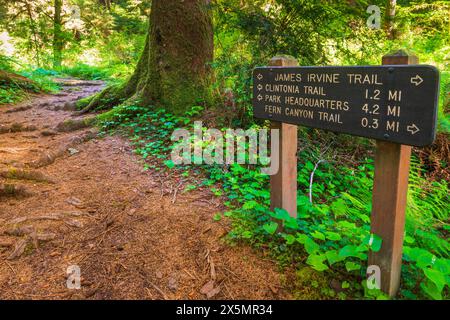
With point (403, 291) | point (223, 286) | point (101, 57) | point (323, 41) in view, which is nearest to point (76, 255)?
point (223, 286)

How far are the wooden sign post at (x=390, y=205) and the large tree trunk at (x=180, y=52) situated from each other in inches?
166

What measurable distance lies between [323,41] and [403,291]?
12.4 ft

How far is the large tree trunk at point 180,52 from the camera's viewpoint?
6.02 meters

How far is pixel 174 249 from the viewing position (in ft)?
9.70

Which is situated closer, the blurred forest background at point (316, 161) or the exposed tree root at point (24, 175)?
the blurred forest background at point (316, 161)

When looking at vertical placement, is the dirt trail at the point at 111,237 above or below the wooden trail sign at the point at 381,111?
below

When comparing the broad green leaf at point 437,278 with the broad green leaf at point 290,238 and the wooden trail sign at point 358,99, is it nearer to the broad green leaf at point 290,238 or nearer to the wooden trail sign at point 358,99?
the wooden trail sign at point 358,99

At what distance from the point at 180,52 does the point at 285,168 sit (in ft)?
13.4

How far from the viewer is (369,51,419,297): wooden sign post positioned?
206cm

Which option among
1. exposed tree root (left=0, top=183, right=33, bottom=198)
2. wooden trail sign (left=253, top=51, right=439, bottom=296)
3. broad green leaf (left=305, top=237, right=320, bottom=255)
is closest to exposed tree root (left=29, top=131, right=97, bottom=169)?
exposed tree root (left=0, top=183, right=33, bottom=198)

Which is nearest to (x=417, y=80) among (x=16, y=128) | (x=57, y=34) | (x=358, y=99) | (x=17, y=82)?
(x=358, y=99)

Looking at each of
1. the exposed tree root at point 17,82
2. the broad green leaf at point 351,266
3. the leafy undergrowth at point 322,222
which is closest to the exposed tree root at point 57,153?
the leafy undergrowth at point 322,222
